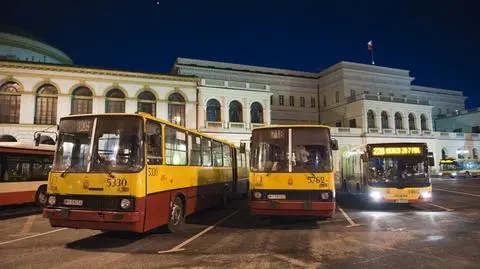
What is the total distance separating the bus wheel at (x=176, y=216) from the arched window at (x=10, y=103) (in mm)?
31485

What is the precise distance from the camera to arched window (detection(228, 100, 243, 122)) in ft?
149

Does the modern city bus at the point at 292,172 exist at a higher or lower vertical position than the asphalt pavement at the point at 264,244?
higher

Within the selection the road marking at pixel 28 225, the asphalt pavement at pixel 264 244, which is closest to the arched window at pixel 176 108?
the road marking at pixel 28 225

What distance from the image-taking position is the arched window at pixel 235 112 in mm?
45312

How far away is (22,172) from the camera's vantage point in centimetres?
1744

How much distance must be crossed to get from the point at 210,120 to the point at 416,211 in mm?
30931

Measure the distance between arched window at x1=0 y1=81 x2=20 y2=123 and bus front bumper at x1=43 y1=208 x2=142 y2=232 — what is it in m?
32.3

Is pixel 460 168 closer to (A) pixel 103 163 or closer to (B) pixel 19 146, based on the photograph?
(B) pixel 19 146

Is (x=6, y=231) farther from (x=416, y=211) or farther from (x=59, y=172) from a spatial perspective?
(x=416, y=211)

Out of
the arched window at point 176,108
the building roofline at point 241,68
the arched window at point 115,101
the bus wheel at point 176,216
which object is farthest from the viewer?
the building roofline at point 241,68

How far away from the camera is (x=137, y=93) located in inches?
1575

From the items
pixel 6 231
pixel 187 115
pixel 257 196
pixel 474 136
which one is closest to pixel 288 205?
pixel 257 196

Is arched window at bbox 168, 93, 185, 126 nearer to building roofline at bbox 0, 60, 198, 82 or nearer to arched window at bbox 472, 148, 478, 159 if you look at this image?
building roofline at bbox 0, 60, 198, 82

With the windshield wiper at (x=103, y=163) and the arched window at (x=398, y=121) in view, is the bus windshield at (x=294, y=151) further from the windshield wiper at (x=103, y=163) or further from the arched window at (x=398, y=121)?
the arched window at (x=398, y=121)
